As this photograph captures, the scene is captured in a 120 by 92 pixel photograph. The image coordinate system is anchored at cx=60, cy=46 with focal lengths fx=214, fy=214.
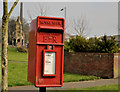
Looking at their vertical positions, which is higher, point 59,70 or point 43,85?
point 59,70

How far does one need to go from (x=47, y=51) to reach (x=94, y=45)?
428 inches

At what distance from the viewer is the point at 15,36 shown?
2040 inches

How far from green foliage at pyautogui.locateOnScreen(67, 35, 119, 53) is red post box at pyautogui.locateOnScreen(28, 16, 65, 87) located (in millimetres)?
10032

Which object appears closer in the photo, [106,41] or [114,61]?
[114,61]

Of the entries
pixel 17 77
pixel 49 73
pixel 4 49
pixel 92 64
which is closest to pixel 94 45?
pixel 92 64

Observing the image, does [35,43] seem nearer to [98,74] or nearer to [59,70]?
[59,70]

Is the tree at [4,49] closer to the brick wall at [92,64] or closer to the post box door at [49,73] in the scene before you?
the post box door at [49,73]

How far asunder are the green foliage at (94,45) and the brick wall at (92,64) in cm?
55

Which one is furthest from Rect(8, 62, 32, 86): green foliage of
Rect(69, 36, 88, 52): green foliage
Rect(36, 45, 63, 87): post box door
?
Rect(36, 45, 63, 87): post box door

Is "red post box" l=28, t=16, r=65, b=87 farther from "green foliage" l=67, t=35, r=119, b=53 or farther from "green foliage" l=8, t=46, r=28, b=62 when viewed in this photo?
"green foliage" l=8, t=46, r=28, b=62

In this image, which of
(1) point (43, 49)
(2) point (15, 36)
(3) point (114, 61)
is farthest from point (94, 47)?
(2) point (15, 36)

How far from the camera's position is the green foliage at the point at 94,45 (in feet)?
44.5

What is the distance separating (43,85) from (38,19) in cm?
118

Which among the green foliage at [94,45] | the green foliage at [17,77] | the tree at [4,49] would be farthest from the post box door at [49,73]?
the green foliage at [94,45]
